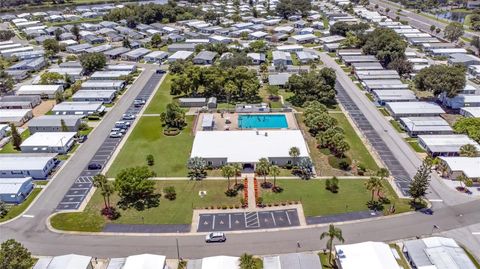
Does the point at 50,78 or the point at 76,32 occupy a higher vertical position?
the point at 76,32

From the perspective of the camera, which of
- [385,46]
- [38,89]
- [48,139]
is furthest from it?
[385,46]

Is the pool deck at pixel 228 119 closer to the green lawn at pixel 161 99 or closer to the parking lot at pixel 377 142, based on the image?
the green lawn at pixel 161 99

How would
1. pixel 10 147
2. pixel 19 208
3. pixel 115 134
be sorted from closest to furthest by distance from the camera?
pixel 19 208, pixel 10 147, pixel 115 134

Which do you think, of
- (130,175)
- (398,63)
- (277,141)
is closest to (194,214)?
(130,175)

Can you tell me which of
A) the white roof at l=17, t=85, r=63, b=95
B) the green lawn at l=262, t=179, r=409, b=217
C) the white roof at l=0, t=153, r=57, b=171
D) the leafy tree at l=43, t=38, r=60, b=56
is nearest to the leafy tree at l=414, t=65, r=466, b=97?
the green lawn at l=262, t=179, r=409, b=217

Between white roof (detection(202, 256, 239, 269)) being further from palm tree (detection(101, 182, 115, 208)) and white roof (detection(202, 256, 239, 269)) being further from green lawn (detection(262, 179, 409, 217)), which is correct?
palm tree (detection(101, 182, 115, 208))

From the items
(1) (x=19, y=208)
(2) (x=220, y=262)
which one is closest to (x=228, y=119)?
(1) (x=19, y=208)

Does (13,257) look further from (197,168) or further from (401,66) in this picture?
(401,66)
